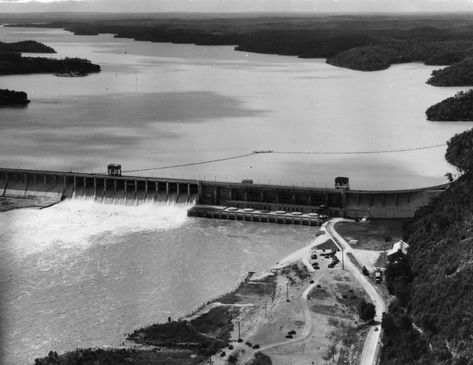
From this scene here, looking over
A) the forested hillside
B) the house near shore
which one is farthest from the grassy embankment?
the house near shore

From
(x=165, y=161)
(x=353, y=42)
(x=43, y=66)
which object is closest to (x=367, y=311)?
(x=165, y=161)

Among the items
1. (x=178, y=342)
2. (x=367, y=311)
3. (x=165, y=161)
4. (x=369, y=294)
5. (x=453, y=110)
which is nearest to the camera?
(x=178, y=342)

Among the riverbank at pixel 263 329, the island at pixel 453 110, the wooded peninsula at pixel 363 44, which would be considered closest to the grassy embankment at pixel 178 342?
the riverbank at pixel 263 329

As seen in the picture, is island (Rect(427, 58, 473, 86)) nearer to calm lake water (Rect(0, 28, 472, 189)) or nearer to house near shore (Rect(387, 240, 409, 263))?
calm lake water (Rect(0, 28, 472, 189))

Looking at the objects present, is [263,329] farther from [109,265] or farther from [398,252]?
[109,265]

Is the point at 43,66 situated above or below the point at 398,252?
below

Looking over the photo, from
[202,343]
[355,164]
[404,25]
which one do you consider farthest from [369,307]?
[404,25]
